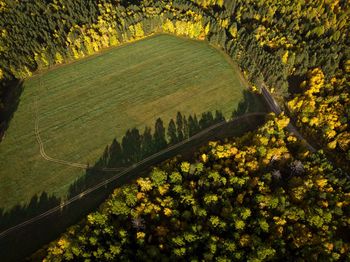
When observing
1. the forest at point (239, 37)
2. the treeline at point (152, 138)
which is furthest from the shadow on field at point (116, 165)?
the forest at point (239, 37)

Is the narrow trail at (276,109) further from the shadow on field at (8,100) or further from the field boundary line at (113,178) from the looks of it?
the shadow on field at (8,100)

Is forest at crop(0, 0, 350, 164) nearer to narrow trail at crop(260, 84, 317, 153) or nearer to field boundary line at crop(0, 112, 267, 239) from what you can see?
narrow trail at crop(260, 84, 317, 153)

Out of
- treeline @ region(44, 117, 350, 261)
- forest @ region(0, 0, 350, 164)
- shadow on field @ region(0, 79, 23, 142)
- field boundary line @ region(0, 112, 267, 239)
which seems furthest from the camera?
shadow on field @ region(0, 79, 23, 142)

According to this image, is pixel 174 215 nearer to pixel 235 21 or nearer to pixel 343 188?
pixel 343 188

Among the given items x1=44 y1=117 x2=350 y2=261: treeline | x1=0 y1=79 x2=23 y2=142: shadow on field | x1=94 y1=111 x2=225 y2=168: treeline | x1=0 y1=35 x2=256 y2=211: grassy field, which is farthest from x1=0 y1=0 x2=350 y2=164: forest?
x1=94 y1=111 x2=225 y2=168: treeline

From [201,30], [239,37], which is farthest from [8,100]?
[239,37]
